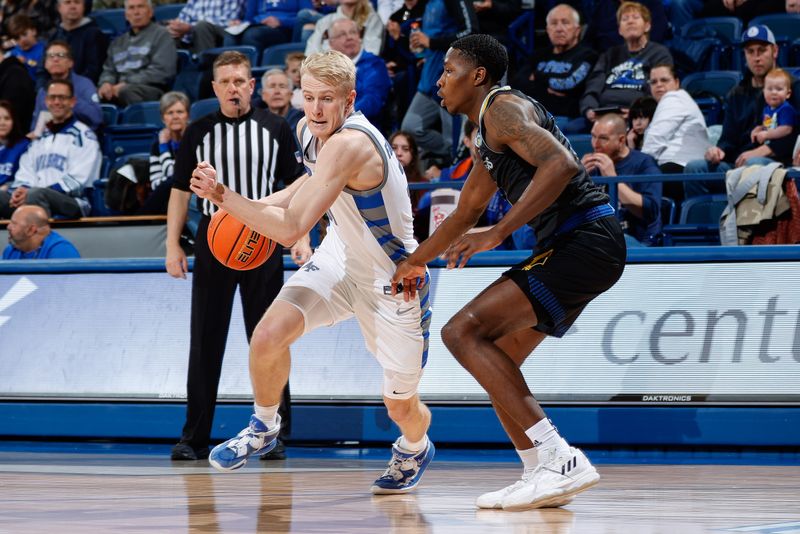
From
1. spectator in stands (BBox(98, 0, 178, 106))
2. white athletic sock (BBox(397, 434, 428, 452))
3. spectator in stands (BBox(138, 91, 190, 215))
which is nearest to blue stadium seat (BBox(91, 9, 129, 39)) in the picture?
spectator in stands (BBox(98, 0, 178, 106))

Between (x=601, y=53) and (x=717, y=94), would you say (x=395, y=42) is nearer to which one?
(x=601, y=53)

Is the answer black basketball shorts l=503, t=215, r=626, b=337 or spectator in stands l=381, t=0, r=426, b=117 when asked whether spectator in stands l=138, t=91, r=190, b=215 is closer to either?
spectator in stands l=381, t=0, r=426, b=117

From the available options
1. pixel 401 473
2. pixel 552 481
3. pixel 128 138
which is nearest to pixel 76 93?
pixel 128 138

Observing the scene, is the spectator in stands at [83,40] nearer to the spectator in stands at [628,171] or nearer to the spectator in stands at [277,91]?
the spectator in stands at [277,91]

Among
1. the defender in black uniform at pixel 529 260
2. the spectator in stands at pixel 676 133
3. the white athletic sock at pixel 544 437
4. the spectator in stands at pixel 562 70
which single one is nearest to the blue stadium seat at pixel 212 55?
the spectator in stands at pixel 562 70

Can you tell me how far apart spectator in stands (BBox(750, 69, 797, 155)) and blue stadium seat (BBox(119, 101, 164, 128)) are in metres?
6.33

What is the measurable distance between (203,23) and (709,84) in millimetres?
5843

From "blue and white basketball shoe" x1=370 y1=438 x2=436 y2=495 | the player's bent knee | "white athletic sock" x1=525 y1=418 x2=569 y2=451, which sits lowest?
"blue and white basketball shoe" x1=370 y1=438 x2=436 y2=495

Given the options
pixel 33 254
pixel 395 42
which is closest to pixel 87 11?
pixel 395 42

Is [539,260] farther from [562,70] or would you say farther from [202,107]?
[202,107]

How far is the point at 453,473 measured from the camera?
656 cm

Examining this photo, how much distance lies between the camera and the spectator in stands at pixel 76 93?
12195mm

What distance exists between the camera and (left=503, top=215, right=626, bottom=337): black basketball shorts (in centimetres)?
496

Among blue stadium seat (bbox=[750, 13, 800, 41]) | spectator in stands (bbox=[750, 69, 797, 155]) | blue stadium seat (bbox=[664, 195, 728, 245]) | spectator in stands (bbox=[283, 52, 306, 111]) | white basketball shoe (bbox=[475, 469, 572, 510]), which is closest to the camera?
white basketball shoe (bbox=[475, 469, 572, 510])
